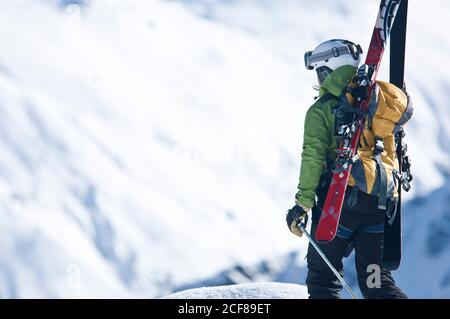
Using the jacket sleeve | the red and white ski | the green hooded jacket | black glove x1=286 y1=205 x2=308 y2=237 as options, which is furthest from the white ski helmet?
black glove x1=286 y1=205 x2=308 y2=237

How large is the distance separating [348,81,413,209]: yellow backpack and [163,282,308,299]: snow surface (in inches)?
140

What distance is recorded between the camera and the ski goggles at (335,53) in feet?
39.2

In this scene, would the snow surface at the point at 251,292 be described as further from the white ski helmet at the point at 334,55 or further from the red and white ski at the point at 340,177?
the white ski helmet at the point at 334,55

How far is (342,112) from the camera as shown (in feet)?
38.4

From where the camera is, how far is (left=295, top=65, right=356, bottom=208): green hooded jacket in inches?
455

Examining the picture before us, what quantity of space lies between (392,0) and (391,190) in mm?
2145

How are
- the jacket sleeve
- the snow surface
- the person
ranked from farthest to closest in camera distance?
the snow surface < the person < the jacket sleeve

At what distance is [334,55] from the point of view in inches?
471

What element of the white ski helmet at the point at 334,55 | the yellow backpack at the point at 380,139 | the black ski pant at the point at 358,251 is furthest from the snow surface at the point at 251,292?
the white ski helmet at the point at 334,55

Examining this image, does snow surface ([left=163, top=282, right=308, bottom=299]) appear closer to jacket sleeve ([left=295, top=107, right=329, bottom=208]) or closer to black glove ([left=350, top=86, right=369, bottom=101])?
jacket sleeve ([left=295, top=107, right=329, bottom=208])

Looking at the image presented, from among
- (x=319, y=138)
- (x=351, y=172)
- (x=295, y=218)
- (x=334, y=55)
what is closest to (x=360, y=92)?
(x=334, y=55)

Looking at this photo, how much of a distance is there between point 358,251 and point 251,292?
3605mm

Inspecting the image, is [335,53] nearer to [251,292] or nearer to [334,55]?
[334,55]
